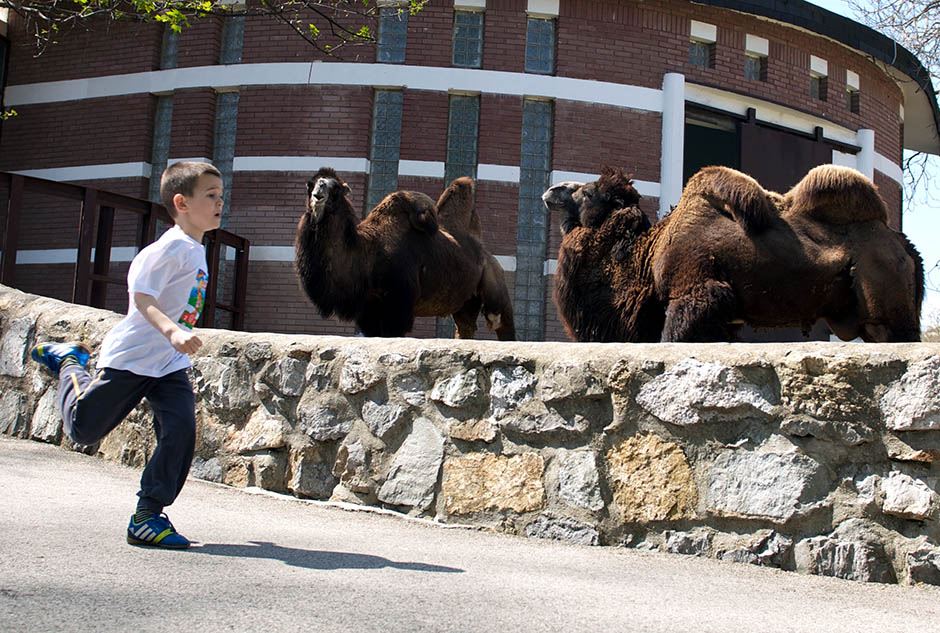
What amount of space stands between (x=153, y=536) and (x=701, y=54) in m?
18.1

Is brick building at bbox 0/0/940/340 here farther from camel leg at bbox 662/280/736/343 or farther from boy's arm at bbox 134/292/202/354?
boy's arm at bbox 134/292/202/354

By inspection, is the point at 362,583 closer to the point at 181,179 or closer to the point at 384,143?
the point at 181,179

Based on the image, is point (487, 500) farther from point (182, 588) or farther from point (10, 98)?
point (10, 98)

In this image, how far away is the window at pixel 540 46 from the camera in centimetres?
1889

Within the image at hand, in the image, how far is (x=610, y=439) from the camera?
5.11 m

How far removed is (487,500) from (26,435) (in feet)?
12.7

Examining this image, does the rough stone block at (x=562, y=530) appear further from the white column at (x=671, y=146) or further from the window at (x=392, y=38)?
the window at (x=392, y=38)

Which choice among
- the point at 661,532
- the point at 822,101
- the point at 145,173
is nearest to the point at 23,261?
the point at 145,173

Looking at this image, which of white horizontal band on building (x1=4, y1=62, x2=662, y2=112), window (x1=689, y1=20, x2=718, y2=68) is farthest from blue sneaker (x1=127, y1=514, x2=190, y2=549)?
window (x1=689, y1=20, x2=718, y2=68)

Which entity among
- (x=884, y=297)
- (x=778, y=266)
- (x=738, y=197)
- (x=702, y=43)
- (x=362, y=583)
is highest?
(x=702, y=43)

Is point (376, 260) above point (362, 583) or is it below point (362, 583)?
above

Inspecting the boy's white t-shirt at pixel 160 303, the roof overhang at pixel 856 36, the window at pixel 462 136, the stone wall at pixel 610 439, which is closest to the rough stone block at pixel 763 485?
the stone wall at pixel 610 439

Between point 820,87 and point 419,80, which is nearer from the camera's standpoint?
point 419,80

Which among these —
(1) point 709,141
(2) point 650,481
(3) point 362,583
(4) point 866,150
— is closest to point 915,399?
(2) point 650,481
